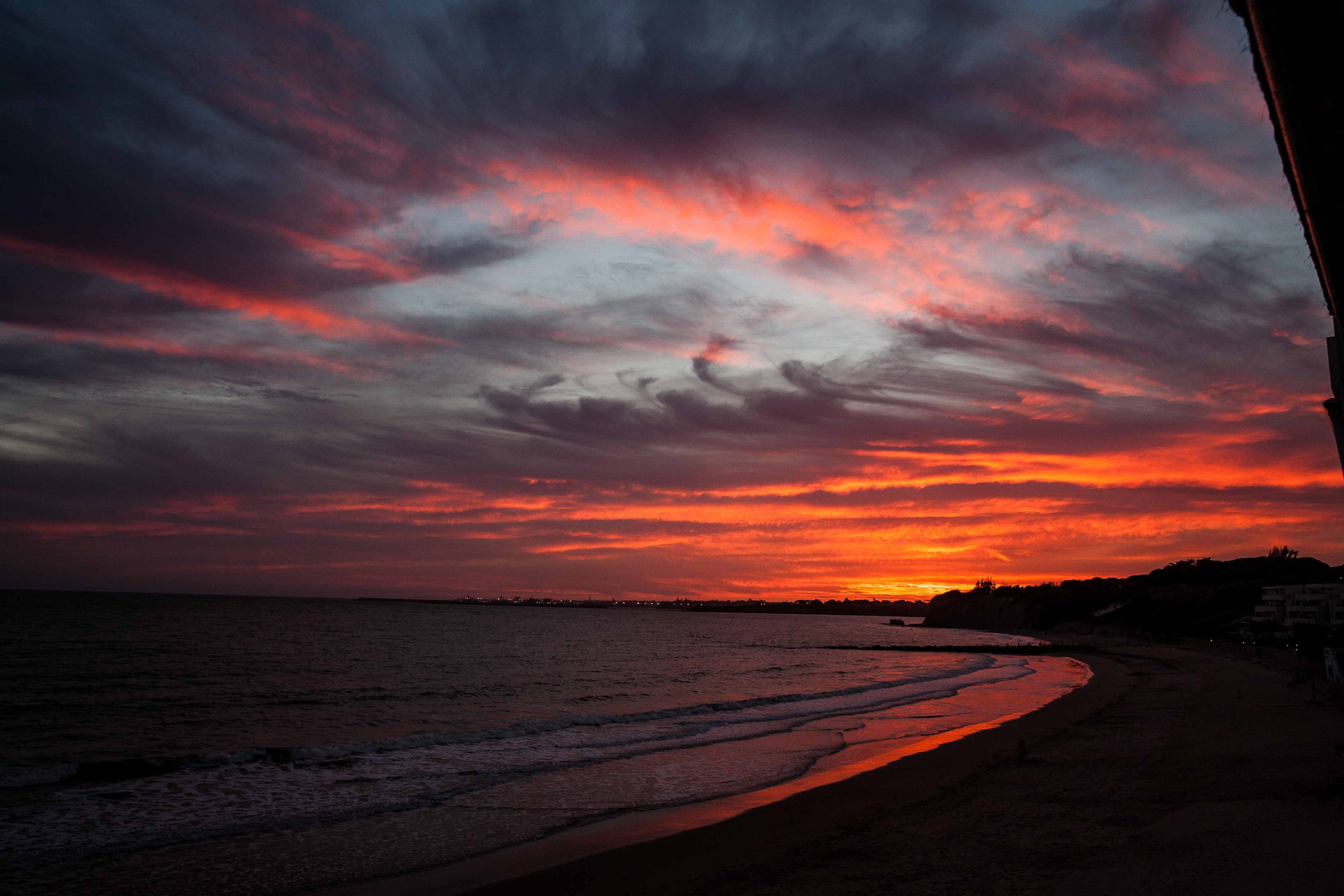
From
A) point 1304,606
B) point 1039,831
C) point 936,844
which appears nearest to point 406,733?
point 936,844

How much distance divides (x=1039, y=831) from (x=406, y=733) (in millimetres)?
18037

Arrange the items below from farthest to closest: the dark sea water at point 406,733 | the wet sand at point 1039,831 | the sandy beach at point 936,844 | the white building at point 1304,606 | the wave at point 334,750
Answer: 1. the white building at point 1304,606
2. the wave at point 334,750
3. the dark sea water at point 406,733
4. the sandy beach at point 936,844
5. the wet sand at point 1039,831

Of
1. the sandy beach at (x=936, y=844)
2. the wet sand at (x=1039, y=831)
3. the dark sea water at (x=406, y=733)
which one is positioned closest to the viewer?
the wet sand at (x=1039, y=831)

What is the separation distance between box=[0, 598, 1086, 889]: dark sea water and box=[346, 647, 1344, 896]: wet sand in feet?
8.45

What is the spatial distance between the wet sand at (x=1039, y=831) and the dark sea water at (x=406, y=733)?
8.45 ft

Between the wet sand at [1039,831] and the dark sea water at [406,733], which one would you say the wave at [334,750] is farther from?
the wet sand at [1039,831]

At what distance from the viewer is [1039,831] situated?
1038cm

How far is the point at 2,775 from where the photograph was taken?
52.4ft

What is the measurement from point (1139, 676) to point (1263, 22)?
43.5 meters

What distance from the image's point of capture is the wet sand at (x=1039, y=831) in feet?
27.2

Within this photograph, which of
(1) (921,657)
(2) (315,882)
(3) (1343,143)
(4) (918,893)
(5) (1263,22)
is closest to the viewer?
(5) (1263,22)

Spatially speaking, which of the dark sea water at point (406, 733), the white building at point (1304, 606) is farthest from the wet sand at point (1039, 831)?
the white building at point (1304, 606)

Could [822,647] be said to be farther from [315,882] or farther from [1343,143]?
[1343,143]

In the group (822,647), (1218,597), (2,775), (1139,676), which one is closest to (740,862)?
(2,775)
